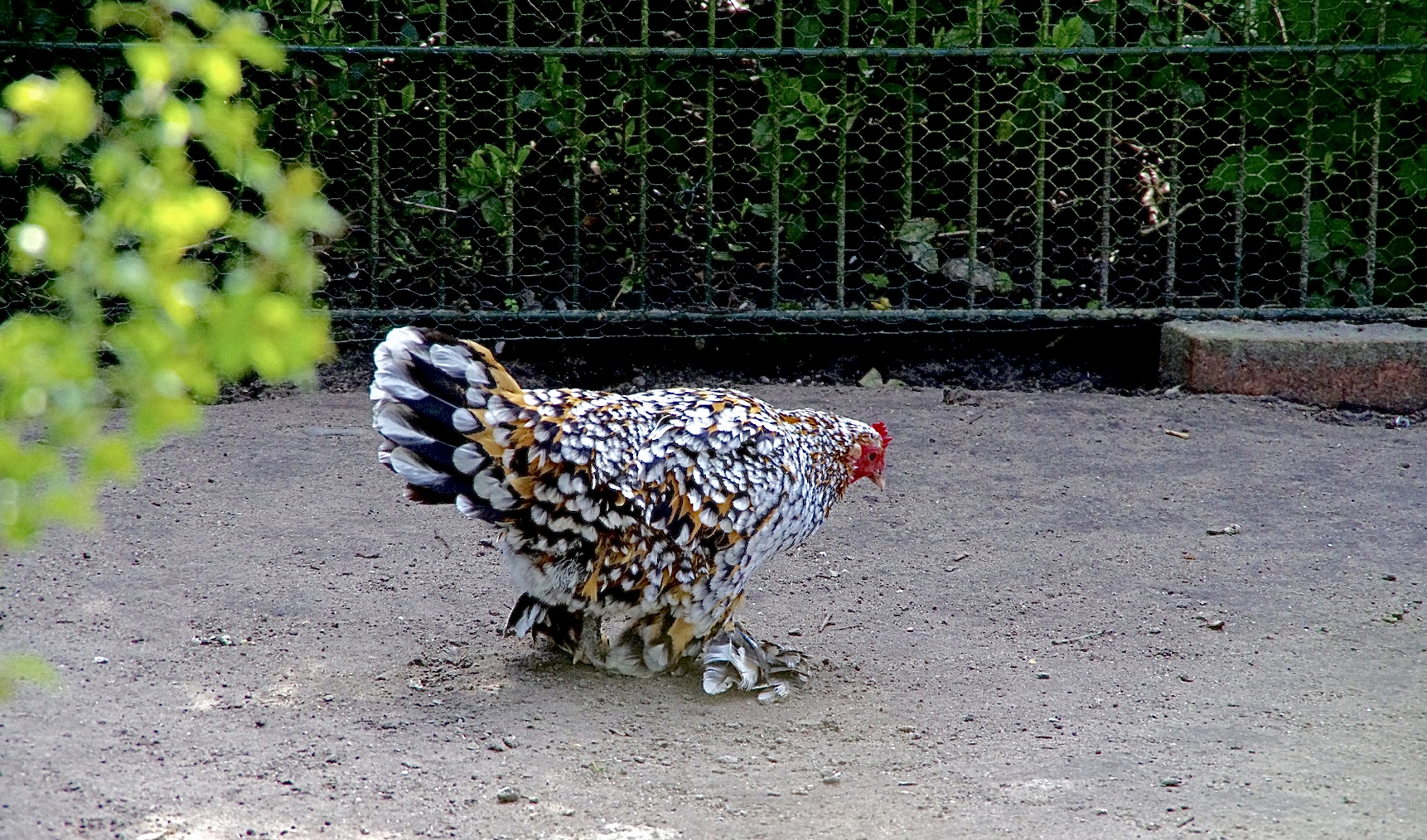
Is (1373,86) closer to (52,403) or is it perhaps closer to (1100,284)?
(1100,284)

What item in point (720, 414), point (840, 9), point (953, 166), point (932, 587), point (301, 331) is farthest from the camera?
point (953, 166)

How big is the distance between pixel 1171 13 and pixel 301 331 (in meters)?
6.29

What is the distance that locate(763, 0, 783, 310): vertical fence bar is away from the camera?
6.51 meters

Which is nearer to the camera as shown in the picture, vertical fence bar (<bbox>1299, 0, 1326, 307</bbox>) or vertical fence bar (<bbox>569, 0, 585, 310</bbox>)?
vertical fence bar (<bbox>569, 0, 585, 310</bbox>)

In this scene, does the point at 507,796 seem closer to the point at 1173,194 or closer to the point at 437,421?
the point at 437,421

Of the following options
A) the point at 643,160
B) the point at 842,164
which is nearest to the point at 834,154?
the point at 842,164

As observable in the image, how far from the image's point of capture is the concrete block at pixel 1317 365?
6.48 m

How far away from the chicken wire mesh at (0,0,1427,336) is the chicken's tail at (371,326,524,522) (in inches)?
119

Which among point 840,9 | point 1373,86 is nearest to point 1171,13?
point 1373,86

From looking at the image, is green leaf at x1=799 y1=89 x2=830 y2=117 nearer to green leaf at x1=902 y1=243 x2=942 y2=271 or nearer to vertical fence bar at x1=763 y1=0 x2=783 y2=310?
vertical fence bar at x1=763 y1=0 x2=783 y2=310

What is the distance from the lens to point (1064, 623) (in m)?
4.41

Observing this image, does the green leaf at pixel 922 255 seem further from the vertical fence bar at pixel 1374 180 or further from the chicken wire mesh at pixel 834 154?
the vertical fence bar at pixel 1374 180

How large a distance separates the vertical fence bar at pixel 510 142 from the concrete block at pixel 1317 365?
3002mm

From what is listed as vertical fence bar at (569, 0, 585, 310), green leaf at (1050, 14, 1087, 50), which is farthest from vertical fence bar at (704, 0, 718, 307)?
green leaf at (1050, 14, 1087, 50)
